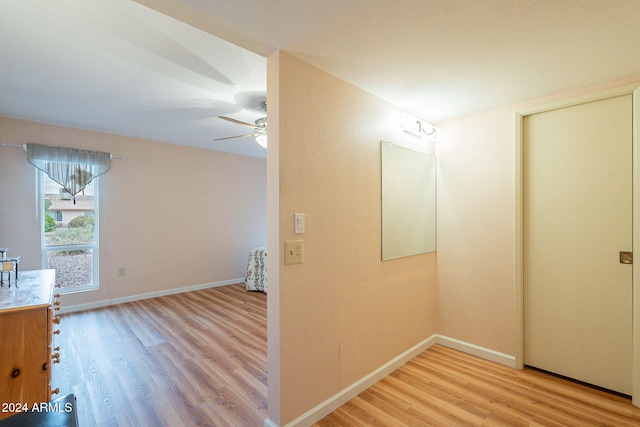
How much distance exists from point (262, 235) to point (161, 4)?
493 centimetres

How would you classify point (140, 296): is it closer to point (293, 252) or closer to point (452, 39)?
point (293, 252)

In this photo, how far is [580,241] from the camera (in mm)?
2266

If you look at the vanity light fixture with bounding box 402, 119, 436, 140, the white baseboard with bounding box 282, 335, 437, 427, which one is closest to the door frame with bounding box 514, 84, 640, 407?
A: the vanity light fixture with bounding box 402, 119, 436, 140

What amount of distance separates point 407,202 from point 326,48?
1.50m

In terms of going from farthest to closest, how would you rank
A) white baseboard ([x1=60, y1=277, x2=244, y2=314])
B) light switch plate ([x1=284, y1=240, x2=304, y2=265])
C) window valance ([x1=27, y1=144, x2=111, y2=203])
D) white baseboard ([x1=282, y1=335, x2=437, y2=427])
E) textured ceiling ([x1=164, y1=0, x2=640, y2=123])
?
white baseboard ([x1=60, y1=277, x2=244, y2=314]) < window valance ([x1=27, y1=144, x2=111, y2=203]) < white baseboard ([x1=282, y1=335, x2=437, y2=427]) < light switch plate ([x1=284, y1=240, x2=304, y2=265]) < textured ceiling ([x1=164, y1=0, x2=640, y2=123])

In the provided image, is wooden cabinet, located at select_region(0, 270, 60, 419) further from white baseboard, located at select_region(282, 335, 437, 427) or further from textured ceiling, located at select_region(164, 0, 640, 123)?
textured ceiling, located at select_region(164, 0, 640, 123)

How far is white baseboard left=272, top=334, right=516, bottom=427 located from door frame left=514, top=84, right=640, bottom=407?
8.6 inches

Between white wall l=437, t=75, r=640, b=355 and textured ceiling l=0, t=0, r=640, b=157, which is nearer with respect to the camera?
textured ceiling l=0, t=0, r=640, b=157

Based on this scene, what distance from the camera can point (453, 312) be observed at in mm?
2914

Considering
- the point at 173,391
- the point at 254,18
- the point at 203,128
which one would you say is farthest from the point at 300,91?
the point at 203,128

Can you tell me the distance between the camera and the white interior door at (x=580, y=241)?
A: 2107 millimetres

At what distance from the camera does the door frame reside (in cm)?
200

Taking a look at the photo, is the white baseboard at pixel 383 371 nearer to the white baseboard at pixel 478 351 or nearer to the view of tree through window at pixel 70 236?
the white baseboard at pixel 478 351

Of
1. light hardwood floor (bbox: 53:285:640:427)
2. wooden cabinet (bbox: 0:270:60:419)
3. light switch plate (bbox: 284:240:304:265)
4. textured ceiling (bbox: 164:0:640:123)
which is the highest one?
textured ceiling (bbox: 164:0:640:123)
